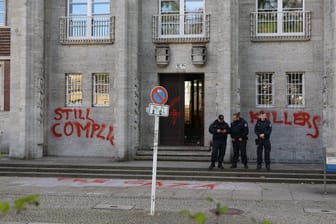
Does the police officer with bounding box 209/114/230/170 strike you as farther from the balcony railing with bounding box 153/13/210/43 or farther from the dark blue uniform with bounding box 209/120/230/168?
the balcony railing with bounding box 153/13/210/43

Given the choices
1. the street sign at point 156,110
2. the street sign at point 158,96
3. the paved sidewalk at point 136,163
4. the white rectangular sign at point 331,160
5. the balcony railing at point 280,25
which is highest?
the balcony railing at point 280,25

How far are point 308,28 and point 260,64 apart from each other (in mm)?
2295

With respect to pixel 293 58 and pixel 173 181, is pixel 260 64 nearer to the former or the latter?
pixel 293 58

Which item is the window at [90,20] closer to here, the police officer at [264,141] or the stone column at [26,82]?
the stone column at [26,82]

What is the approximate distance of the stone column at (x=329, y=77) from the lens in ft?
55.1

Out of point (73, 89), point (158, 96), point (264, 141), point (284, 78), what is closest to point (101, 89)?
point (73, 89)

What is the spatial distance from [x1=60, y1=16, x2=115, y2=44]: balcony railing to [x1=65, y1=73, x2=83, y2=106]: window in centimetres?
149

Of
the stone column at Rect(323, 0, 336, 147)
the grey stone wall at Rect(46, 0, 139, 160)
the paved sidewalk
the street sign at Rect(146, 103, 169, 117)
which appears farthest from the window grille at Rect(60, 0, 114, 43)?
the street sign at Rect(146, 103, 169, 117)

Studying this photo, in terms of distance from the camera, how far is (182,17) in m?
19.2

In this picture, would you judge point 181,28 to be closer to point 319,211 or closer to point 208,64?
point 208,64

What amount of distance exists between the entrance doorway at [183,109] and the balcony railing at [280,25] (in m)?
3.03

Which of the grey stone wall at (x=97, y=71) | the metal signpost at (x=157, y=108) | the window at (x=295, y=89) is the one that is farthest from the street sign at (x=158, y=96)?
the window at (x=295, y=89)

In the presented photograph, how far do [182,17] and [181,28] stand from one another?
462 millimetres

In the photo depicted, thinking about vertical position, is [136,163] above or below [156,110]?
below
